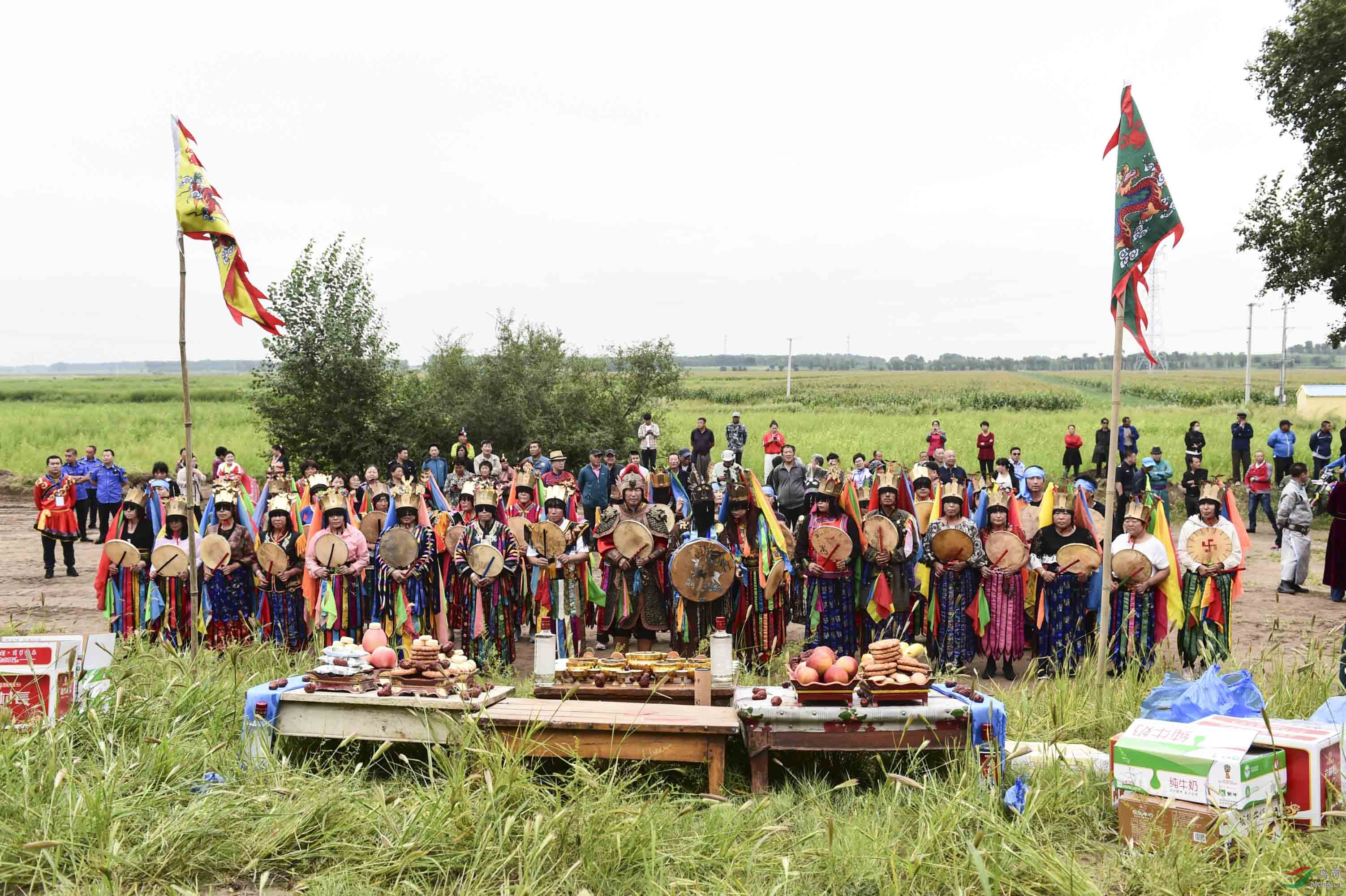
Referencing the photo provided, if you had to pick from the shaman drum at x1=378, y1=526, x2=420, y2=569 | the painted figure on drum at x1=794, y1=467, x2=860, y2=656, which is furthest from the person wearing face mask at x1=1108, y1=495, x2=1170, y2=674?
the shaman drum at x1=378, y1=526, x2=420, y2=569

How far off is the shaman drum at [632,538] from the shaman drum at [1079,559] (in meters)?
3.39

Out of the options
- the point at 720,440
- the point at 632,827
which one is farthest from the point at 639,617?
the point at 720,440

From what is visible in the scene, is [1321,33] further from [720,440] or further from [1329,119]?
[720,440]

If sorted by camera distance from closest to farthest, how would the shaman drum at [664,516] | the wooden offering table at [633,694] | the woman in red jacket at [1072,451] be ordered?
1. the wooden offering table at [633,694]
2. the shaman drum at [664,516]
3. the woman in red jacket at [1072,451]

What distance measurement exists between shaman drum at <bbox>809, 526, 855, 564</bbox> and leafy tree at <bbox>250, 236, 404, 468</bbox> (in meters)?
13.8

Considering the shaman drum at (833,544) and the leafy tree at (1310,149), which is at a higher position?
the leafy tree at (1310,149)

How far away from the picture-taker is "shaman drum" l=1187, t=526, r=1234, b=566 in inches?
301

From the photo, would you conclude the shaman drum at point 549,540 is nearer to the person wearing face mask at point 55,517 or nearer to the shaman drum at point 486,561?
the shaman drum at point 486,561

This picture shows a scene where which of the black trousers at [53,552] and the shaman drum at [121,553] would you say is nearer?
the shaman drum at [121,553]

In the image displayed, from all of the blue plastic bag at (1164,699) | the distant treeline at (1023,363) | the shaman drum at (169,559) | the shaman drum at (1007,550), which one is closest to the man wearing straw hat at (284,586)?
the shaman drum at (169,559)

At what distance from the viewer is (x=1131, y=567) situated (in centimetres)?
773

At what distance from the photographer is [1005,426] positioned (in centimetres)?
3616

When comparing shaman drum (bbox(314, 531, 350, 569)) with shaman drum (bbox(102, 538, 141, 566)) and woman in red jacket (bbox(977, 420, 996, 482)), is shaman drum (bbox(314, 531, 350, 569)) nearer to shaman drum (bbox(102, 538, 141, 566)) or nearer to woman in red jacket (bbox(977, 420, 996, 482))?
shaman drum (bbox(102, 538, 141, 566))

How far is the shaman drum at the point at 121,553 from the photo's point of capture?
28.1ft
